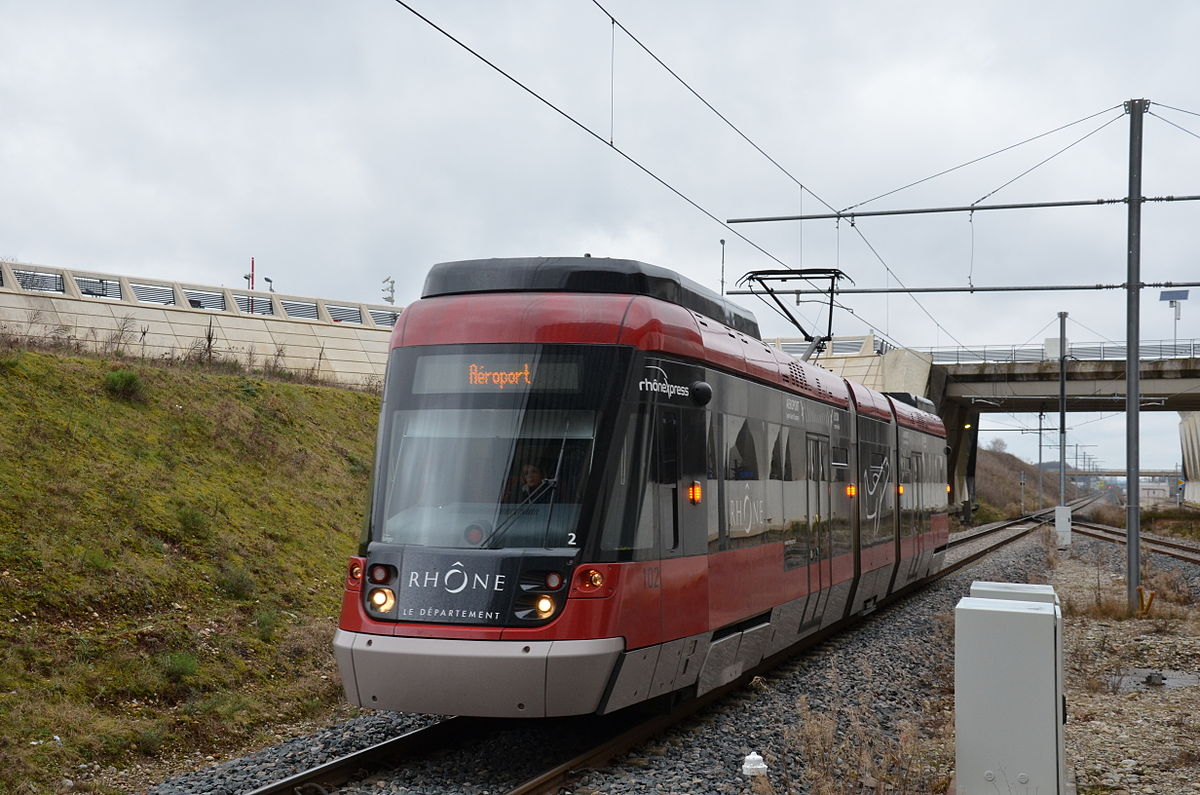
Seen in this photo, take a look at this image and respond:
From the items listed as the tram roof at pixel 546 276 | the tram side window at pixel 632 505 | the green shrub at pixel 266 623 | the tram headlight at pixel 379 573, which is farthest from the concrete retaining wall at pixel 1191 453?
the tram headlight at pixel 379 573

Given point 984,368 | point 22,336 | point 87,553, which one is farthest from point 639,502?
point 984,368

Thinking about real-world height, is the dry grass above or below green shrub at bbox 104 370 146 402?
below

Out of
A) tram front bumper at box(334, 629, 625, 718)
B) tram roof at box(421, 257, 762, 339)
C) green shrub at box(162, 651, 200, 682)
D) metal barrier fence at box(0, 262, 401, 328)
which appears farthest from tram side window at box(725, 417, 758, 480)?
metal barrier fence at box(0, 262, 401, 328)

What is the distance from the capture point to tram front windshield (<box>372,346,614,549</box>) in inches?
311

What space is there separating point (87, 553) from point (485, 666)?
6249 millimetres

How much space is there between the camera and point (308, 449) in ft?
63.4

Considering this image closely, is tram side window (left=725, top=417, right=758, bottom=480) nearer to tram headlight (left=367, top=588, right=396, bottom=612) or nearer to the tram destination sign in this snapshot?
the tram destination sign

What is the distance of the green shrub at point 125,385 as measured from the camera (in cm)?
1636

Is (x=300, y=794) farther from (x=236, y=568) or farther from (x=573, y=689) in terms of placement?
(x=236, y=568)

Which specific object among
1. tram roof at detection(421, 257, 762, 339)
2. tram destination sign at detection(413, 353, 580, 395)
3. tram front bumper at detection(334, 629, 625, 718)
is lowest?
tram front bumper at detection(334, 629, 625, 718)

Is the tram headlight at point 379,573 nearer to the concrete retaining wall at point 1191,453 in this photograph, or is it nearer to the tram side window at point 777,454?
the tram side window at point 777,454

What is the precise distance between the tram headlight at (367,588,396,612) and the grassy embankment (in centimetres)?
257

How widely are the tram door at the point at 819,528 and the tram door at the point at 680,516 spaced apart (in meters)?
3.87

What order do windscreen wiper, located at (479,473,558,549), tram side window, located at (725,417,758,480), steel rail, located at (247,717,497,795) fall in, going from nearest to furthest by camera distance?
steel rail, located at (247,717,497,795) < windscreen wiper, located at (479,473,558,549) < tram side window, located at (725,417,758,480)
